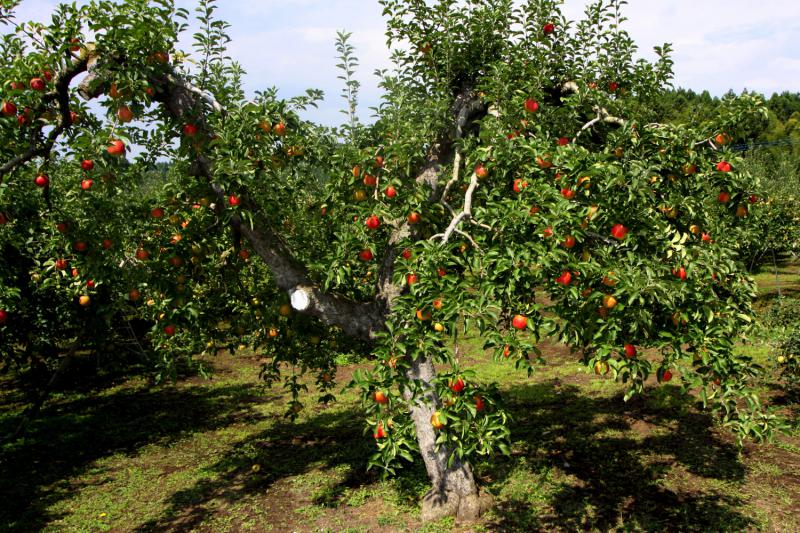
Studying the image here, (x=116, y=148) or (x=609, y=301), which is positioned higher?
(x=116, y=148)

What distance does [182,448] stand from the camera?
30.8 ft

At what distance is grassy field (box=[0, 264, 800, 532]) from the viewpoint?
6074mm

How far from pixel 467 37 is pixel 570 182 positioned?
8.92 ft

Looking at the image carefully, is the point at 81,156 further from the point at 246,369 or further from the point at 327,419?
the point at 246,369

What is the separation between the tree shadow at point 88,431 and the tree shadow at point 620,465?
570 cm

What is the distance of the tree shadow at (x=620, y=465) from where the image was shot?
581 centimetres

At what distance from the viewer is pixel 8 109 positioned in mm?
4188

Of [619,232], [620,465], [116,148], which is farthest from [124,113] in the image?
[620,465]

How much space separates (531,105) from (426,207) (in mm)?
1338

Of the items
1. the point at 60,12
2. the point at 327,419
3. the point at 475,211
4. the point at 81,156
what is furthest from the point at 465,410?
the point at 327,419

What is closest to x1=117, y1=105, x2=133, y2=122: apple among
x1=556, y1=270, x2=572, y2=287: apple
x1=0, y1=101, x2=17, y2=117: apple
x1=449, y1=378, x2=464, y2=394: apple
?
x1=0, y1=101, x2=17, y2=117: apple

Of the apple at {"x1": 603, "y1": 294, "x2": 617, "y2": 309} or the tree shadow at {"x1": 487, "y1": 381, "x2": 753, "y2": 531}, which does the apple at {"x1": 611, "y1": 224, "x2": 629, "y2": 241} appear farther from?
the tree shadow at {"x1": 487, "y1": 381, "x2": 753, "y2": 531}

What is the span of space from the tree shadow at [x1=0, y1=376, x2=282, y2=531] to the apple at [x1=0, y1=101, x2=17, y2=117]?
5.12m

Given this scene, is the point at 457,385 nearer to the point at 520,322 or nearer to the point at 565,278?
the point at 520,322
